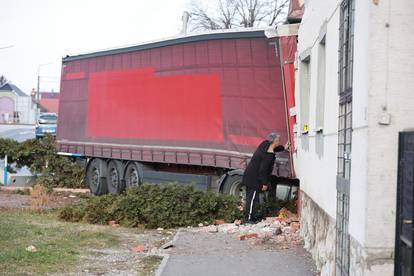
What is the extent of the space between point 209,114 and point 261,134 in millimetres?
1977

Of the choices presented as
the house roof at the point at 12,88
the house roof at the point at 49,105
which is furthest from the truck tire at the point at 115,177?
the house roof at the point at 12,88

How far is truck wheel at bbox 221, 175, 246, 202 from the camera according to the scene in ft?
49.4

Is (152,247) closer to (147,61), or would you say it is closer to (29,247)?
(29,247)

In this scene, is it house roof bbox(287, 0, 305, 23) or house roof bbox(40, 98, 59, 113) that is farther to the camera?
house roof bbox(40, 98, 59, 113)

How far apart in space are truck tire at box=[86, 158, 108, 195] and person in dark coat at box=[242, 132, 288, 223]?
8.63 meters

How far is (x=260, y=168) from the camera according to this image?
A: 1330cm

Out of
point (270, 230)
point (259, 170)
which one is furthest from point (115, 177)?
point (270, 230)

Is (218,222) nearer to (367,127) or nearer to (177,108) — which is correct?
(177,108)

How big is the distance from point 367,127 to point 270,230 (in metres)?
7.25

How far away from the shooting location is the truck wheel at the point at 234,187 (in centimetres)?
1506

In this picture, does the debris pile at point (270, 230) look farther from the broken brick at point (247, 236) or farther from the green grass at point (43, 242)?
the green grass at point (43, 242)

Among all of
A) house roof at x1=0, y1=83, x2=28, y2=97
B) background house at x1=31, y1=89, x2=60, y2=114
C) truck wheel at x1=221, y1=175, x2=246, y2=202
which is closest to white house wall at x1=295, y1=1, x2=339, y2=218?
truck wheel at x1=221, y1=175, x2=246, y2=202

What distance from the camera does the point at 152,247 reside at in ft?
37.3

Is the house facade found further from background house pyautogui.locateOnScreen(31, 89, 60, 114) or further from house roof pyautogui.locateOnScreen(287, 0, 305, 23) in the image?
background house pyautogui.locateOnScreen(31, 89, 60, 114)
